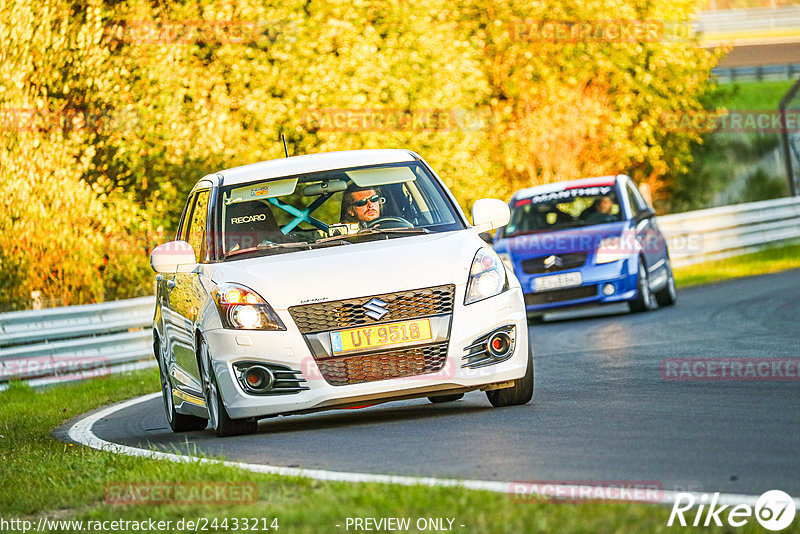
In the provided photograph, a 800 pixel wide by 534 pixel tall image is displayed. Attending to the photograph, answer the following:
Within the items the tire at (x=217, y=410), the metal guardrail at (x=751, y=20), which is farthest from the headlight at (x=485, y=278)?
the metal guardrail at (x=751, y=20)

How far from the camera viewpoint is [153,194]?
1001 inches

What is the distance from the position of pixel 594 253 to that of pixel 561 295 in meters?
0.66

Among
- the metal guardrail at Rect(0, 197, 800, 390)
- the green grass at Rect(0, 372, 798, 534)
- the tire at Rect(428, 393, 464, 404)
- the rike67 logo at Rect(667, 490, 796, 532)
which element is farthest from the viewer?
the metal guardrail at Rect(0, 197, 800, 390)

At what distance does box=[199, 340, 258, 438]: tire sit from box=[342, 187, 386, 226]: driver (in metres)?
1.44

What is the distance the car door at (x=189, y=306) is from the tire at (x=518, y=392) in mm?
1939

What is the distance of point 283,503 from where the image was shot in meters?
6.39

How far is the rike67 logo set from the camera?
536cm

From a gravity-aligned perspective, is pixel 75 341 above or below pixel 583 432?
below

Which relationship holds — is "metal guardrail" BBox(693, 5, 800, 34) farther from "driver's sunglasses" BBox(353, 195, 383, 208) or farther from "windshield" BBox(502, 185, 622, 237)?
"driver's sunglasses" BBox(353, 195, 383, 208)

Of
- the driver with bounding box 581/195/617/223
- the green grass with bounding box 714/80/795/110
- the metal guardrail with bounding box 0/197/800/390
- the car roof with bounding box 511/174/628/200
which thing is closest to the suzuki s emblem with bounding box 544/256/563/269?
the driver with bounding box 581/195/617/223

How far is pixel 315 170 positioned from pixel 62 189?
13.5 meters

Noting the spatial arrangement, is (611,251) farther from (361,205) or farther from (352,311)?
(352,311)

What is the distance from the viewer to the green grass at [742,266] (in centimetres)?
2506

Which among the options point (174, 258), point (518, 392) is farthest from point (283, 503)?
point (174, 258)
